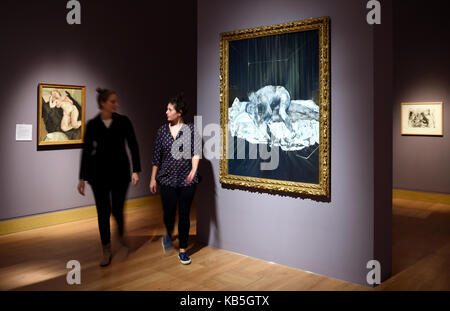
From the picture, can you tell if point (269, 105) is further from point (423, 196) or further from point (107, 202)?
point (423, 196)

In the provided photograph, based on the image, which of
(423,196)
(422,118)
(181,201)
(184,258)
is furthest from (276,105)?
(423,196)

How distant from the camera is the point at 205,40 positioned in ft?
16.5

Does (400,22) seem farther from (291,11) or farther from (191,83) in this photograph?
(291,11)

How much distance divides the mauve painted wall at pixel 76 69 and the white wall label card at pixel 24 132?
6 centimetres

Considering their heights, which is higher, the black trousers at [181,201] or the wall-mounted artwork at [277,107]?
the wall-mounted artwork at [277,107]

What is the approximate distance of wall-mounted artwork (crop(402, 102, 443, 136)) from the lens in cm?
809

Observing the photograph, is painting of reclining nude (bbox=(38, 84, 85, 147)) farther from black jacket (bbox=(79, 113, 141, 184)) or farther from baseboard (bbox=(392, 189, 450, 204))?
baseboard (bbox=(392, 189, 450, 204))

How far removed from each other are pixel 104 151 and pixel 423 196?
692 cm

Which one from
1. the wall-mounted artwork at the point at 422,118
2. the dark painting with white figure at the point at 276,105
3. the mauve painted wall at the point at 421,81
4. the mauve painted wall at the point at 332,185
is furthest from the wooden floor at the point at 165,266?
the wall-mounted artwork at the point at 422,118

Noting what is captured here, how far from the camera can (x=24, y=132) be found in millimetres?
5879

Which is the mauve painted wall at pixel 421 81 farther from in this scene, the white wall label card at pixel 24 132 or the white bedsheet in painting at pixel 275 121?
the white wall label card at pixel 24 132

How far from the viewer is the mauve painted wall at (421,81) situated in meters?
8.03

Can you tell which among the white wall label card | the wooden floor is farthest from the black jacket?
the white wall label card

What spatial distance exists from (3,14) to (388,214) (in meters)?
5.55
